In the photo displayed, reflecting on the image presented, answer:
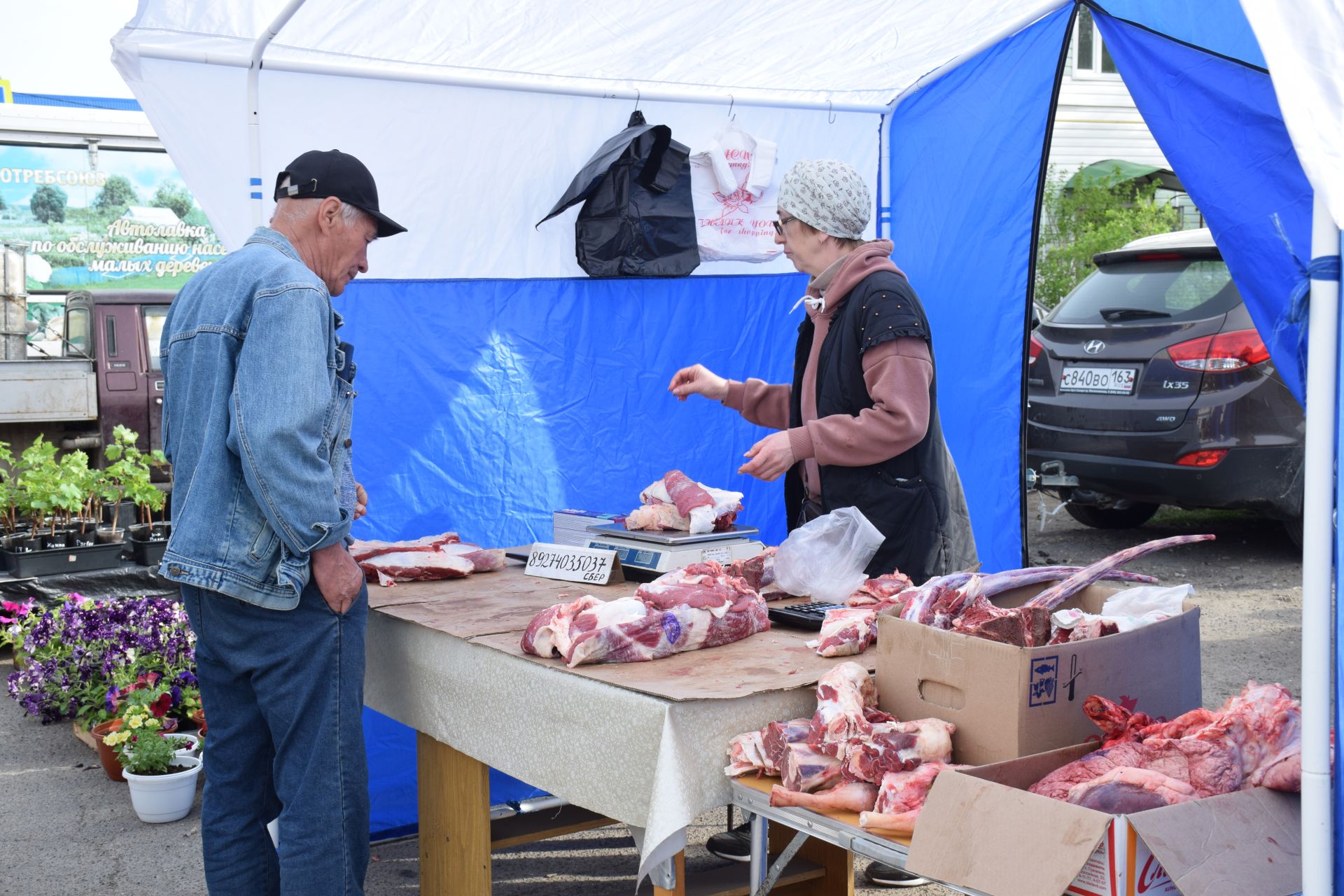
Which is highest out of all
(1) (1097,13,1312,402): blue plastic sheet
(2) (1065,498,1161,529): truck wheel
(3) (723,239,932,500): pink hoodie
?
(1) (1097,13,1312,402): blue plastic sheet

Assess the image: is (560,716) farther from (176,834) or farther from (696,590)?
(176,834)

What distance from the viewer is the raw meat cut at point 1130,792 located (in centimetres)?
183

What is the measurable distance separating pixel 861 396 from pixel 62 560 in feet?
16.7

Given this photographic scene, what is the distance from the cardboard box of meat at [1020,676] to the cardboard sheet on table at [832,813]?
0.23m

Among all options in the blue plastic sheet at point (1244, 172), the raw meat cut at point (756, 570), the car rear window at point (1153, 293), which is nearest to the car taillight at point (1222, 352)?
the car rear window at point (1153, 293)

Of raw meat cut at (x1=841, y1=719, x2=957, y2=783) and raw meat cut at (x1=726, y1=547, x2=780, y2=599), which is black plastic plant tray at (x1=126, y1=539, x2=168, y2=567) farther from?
raw meat cut at (x1=841, y1=719, x2=957, y2=783)

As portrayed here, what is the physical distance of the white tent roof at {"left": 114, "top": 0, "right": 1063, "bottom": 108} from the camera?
3873mm

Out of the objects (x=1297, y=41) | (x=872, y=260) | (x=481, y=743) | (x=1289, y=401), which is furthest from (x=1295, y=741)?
(x=1289, y=401)

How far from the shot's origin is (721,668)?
2.48 meters

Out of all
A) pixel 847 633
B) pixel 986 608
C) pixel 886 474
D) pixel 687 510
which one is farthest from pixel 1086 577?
pixel 687 510

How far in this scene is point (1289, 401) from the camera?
7434 millimetres

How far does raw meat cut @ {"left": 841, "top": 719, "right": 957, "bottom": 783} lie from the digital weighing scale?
1.23 m

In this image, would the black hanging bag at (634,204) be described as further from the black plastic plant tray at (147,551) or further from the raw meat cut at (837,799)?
the black plastic plant tray at (147,551)

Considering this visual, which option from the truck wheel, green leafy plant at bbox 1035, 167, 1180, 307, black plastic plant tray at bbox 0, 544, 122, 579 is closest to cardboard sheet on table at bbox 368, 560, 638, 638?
black plastic plant tray at bbox 0, 544, 122, 579
